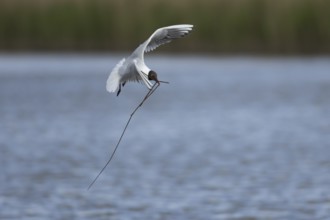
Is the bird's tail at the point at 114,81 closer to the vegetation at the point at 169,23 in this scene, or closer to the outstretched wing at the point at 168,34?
the outstretched wing at the point at 168,34

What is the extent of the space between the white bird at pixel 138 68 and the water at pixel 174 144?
9.10 ft

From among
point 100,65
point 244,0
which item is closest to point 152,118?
point 100,65

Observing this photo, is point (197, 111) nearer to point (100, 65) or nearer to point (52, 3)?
point (100, 65)

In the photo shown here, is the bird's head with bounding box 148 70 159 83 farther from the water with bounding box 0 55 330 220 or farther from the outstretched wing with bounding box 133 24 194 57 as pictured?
the water with bounding box 0 55 330 220

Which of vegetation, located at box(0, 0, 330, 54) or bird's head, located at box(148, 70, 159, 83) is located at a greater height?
bird's head, located at box(148, 70, 159, 83)

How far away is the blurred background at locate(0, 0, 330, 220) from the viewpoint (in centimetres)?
1116

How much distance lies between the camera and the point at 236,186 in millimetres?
11867

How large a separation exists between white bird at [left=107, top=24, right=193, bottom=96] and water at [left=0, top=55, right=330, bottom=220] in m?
2.77

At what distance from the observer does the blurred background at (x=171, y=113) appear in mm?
11164

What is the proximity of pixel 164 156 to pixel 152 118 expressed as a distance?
531 cm

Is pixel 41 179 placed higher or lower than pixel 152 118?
higher

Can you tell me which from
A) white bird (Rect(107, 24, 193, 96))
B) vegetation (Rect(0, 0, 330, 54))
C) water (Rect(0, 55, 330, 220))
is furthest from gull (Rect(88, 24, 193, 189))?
vegetation (Rect(0, 0, 330, 54))

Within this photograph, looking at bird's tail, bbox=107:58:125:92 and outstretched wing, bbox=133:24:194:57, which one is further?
outstretched wing, bbox=133:24:194:57

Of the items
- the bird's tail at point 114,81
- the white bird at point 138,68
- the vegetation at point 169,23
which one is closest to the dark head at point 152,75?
the white bird at point 138,68
